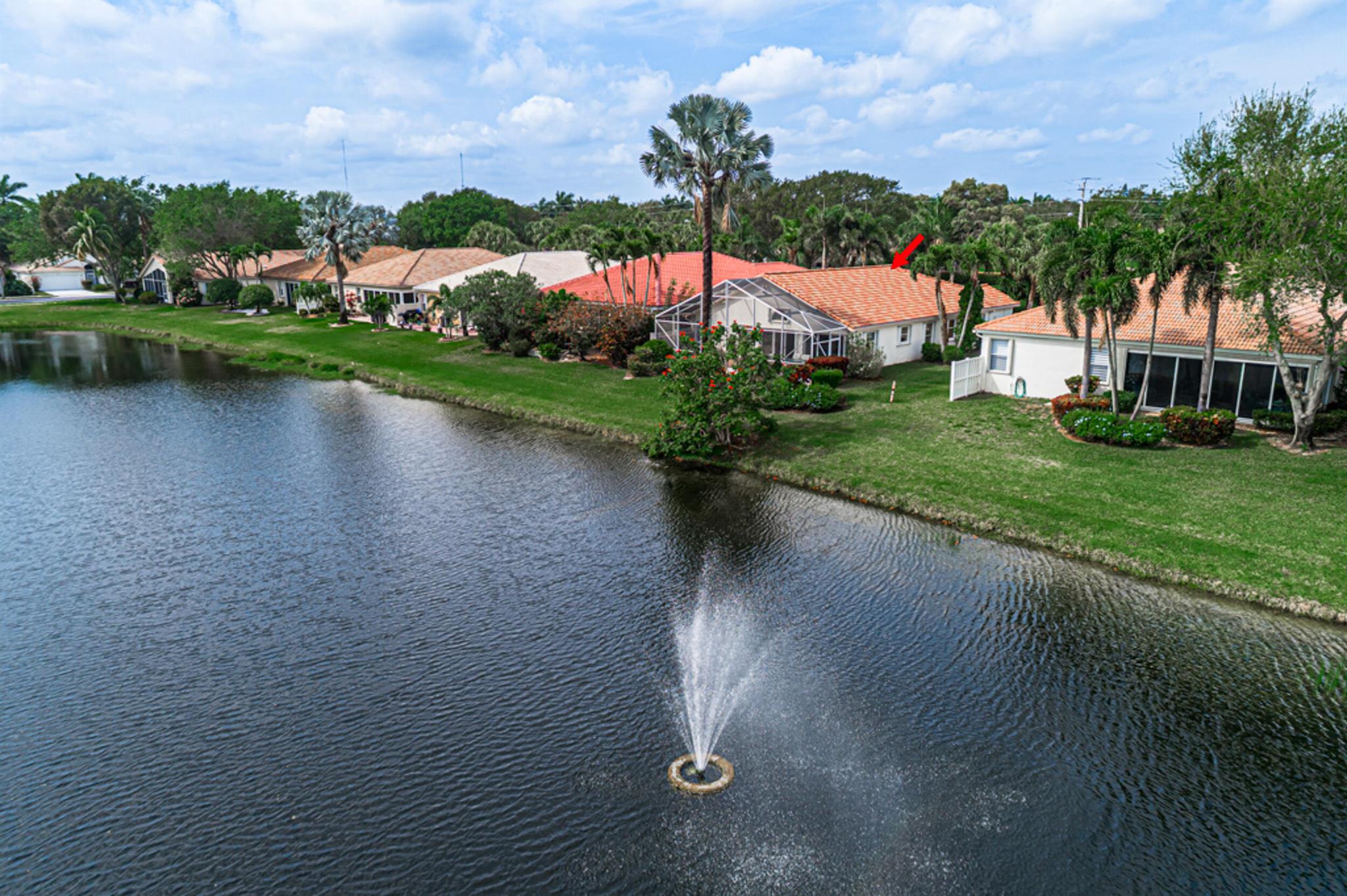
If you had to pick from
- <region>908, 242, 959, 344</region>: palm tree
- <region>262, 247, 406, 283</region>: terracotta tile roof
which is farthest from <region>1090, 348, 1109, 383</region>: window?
<region>262, 247, 406, 283</region>: terracotta tile roof

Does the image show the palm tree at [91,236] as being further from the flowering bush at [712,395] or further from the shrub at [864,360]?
the shrub at [864,360]

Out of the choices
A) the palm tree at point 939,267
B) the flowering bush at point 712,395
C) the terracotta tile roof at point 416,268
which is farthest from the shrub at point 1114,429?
the terracotta tile roof at point 416,268

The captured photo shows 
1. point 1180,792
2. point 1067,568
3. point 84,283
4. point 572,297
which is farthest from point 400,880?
point 84,283

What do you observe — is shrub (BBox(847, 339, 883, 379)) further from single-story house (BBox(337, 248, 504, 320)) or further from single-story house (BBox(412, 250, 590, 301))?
single-story house (BBox(337, 248, 504, 320))

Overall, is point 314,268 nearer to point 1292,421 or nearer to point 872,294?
point 872,294

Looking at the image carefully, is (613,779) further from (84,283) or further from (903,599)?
(84,283)
